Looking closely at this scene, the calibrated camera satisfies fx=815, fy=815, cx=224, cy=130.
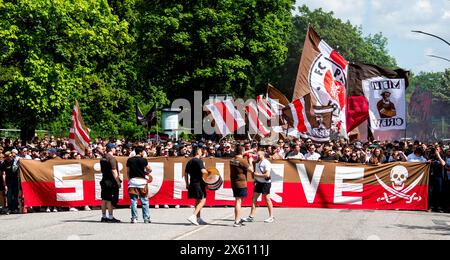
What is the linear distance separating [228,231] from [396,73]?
1208 centimetres

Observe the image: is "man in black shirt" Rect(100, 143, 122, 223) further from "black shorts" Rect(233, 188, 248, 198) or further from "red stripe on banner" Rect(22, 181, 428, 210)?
"red stripe on banner" Rect(22, 181, 428, 210)

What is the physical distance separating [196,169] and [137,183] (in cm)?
141

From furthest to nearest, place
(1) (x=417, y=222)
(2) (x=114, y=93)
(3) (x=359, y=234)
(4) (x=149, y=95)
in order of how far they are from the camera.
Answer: (4) (x=149, y=95) < (2) (x=114, y=93) < (1) (x=417, y=222) < (3) (x=359, y=234)

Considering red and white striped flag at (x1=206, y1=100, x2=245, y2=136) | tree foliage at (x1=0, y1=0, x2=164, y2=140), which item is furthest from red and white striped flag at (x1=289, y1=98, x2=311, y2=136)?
tree foliage at (x1=0, y1=0, x2=164, y2=140)

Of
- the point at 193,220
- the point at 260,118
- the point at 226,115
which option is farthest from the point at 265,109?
the point at 193,220

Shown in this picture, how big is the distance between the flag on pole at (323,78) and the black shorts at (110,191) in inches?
387

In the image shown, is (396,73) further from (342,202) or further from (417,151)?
(342,202)

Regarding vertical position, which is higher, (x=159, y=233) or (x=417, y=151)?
(x=417, y=151)

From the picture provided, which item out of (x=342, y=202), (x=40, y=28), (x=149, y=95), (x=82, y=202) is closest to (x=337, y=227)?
(x=342, y=202)

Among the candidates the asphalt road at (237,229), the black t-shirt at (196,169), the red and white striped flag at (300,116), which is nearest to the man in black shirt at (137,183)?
the asphalt road at (237,229)

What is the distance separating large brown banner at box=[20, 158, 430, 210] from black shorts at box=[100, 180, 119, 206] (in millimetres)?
3829

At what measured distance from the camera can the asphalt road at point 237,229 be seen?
50.6 feet

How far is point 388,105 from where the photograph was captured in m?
25.6

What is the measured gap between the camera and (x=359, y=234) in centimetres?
1584
